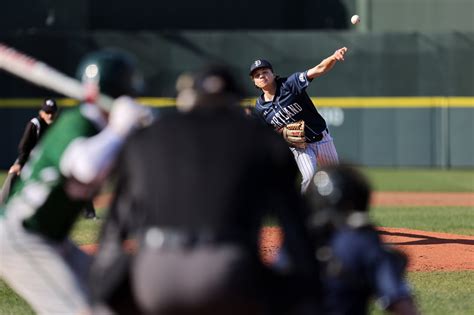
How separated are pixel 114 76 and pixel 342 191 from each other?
44.5 inches

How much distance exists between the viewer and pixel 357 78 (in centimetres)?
2709

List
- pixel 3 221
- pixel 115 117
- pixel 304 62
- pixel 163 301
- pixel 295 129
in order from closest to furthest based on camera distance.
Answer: pixel 163 301, pixel 115 117, pixel 3 221, pixel 295 129, pixel 304 62

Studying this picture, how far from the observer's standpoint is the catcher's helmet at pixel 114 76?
15.5 feet

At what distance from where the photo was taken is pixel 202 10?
29.3 meters

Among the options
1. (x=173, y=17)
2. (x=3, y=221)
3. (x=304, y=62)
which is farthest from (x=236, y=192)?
(x=173, y=17)

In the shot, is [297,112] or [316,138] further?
[316,138]

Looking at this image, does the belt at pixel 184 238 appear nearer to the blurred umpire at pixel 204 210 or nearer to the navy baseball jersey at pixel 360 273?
the blurred umpire at pixel 204 210

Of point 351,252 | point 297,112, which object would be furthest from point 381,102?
point 351,252

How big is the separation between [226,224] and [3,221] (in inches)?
64.1

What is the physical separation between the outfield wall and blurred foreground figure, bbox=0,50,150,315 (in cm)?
2189

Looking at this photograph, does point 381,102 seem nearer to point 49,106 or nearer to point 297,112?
point 49,106

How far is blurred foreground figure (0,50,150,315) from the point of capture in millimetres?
4684

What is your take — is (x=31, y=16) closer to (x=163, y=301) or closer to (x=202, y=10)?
(x=202, y=10)

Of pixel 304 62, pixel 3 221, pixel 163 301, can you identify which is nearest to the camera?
pixel 163 301
